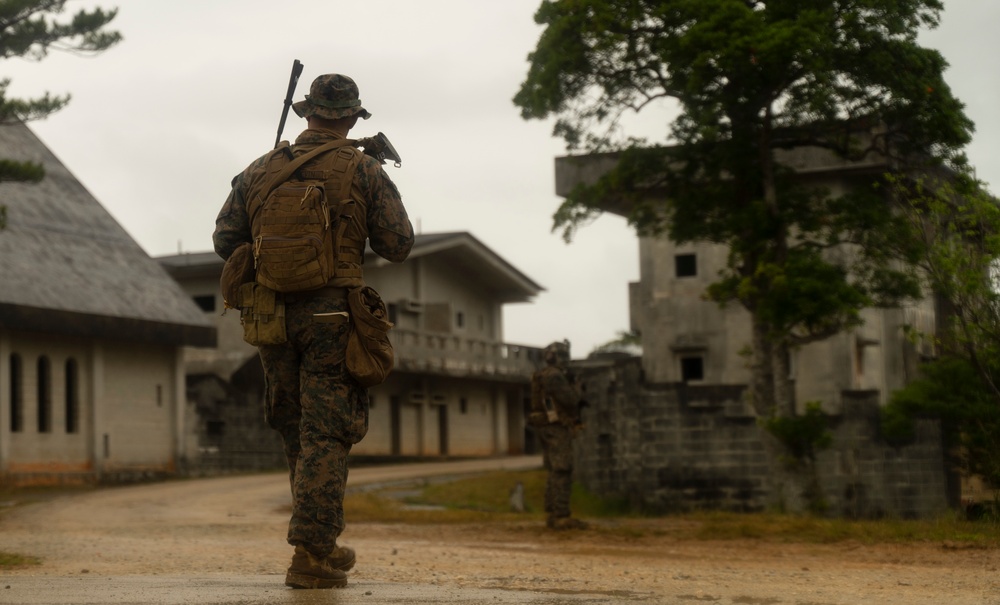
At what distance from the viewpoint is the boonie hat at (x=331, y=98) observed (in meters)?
8.45

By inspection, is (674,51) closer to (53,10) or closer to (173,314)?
(53,10)

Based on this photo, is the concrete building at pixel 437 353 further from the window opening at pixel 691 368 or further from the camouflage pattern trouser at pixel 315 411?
the camouflage pattern trouser at pixel 315 411

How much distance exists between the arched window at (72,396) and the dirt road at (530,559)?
A: 11205 millimetres

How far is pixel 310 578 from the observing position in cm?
773

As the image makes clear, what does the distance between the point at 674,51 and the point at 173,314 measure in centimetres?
1491

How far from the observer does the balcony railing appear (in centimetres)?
4366

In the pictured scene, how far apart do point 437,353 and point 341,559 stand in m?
37.5

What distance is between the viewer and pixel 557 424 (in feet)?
55.5

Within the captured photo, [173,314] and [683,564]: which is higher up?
[173,314]

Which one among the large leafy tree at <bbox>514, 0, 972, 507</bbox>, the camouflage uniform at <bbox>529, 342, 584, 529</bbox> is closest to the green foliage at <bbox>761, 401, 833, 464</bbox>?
the large leafy tree at <bbox>514, 0, 972, 507</bbox>

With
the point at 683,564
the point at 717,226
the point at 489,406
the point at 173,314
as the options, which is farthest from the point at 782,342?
the point at 489,406

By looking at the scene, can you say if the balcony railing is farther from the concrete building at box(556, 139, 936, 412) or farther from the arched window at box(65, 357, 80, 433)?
the arched window at box(65, 357, 80, 433)

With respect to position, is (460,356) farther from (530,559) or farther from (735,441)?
(530,559)

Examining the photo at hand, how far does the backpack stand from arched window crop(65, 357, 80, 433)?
79.0 ft
